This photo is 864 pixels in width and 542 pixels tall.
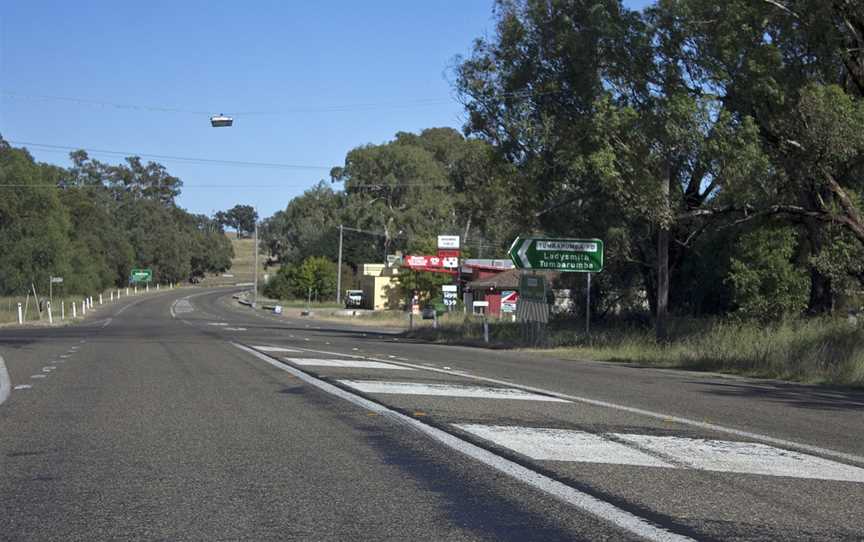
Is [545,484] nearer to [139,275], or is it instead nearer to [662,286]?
[662,286]

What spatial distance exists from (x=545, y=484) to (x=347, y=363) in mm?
10437

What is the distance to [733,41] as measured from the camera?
24.4m

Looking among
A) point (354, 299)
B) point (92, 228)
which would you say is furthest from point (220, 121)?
point (92, 228)

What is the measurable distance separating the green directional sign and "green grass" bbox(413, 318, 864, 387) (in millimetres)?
2347

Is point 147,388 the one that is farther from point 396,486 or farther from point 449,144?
point 449,144

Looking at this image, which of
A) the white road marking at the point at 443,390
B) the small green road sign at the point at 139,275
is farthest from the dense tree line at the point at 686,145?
the small green road sign at the point at 139,275

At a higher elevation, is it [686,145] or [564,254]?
[686,145]

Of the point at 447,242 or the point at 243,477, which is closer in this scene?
the point at 243,477

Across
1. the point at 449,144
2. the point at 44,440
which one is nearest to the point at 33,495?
the point at 44,440

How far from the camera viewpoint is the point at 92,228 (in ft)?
367

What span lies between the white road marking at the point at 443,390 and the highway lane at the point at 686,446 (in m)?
0.07

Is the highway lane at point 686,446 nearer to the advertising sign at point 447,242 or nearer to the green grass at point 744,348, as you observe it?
the green grass at point 744,348

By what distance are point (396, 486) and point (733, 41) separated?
20771 mm

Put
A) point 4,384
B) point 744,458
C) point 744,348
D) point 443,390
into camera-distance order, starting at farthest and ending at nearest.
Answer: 1. point 744,348
2. point 4,384
3. point 443,390
4. point 744,458
